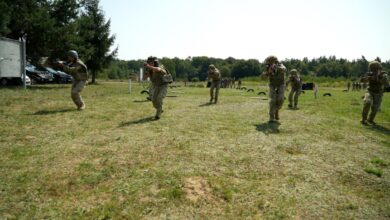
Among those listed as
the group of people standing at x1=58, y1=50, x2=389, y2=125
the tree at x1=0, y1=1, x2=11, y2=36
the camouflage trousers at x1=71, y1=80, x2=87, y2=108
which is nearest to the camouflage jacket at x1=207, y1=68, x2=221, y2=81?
the group of people standing at x1=58, y1=50, x2=389, y2=125

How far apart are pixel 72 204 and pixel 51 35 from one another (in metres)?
28.6

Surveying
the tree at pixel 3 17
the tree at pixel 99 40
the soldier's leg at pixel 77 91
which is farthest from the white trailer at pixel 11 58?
the tree at pixel 99 40

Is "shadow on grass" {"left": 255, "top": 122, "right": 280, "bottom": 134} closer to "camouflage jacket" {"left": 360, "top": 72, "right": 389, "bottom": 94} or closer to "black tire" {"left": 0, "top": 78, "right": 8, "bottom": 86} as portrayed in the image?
"camouflage jacket" {"left": 360, "top": 72, "right": 389, "bottom": 94}

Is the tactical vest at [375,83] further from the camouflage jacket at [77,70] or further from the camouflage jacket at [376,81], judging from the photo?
the camouflage jacket at [77,70]

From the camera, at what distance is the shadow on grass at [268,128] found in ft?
34.8

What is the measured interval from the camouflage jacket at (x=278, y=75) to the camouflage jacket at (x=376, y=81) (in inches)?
135

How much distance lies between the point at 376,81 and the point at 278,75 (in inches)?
159

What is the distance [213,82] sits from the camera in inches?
755

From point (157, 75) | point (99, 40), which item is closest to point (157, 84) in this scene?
point (157, 75)

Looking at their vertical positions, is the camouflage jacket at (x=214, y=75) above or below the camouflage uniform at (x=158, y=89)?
above

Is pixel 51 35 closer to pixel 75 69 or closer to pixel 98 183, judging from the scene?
pixel 75 69

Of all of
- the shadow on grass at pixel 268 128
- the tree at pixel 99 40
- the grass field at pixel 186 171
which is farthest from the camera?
Answer: the tree at pixel 99 40

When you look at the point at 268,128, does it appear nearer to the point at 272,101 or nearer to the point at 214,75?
the point at 272,101

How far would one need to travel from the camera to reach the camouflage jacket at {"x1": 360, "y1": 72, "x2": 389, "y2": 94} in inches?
512
